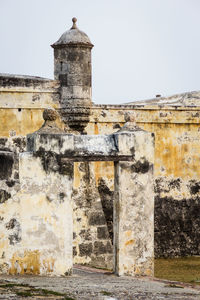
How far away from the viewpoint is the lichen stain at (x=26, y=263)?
11.7 m

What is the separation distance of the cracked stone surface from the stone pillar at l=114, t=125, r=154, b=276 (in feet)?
1.41

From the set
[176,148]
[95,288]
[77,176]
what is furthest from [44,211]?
[176,148]

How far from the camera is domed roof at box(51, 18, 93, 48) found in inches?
656

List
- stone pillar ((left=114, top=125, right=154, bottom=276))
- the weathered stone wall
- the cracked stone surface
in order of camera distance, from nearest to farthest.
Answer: the cracked stone surface
stone pillar ((left=114, top=125, right=154, bottom=276))
the weathered stone wall

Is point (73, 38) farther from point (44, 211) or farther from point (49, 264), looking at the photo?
point (49, 264)

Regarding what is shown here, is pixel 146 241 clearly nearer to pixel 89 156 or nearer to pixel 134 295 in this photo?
pixel 89 156

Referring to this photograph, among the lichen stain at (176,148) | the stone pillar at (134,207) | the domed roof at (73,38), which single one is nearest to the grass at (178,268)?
the lichen stain at (176,148)

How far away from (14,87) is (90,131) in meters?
2.02

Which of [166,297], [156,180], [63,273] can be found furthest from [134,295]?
[156,180]

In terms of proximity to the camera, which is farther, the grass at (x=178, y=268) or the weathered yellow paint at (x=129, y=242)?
the grass at (x=178, y=268)

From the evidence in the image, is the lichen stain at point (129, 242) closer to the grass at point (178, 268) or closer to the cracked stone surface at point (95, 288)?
the cracked stone surface at point (95, 288)

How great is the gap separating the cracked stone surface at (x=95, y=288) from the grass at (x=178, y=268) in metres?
3.50

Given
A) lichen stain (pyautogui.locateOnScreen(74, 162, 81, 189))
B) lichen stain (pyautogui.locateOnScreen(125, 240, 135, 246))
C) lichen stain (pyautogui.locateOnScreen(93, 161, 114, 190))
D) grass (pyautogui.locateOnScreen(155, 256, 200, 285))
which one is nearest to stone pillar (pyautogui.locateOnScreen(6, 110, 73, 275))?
lichen stain (pyautogui.locateOnScreen(125, 240, 135, 246))

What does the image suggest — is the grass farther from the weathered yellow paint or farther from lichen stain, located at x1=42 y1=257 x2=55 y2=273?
lichen stain, located at x1=42 y1=257 x2=55 y2=273
